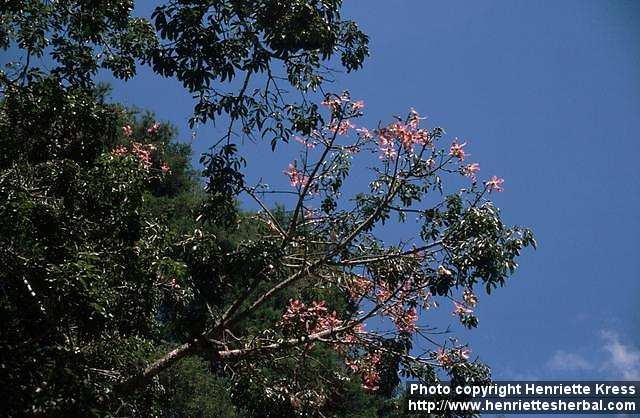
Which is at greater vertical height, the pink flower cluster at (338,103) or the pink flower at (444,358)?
the pink flower cluster at (338,103)

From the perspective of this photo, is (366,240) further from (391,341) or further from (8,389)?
(8,389)

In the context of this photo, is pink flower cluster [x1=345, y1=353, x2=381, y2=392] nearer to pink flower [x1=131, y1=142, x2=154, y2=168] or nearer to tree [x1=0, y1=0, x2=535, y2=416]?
tree [x1=0, y1=0, x2=535, y2=416]

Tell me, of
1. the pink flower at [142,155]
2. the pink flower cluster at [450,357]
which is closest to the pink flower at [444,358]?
the pink flower cluster at [450,357]

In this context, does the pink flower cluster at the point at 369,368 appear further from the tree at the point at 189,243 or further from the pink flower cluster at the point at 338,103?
the pink flower cluster at the point at 338,103

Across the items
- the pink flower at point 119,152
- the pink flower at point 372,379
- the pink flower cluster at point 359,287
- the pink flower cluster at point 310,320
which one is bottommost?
the pink flower at point 372,379

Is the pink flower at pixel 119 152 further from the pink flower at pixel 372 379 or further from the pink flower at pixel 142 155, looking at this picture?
the pink flower at pixel 372 379

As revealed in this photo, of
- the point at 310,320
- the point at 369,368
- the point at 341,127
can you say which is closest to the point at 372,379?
the point at 369,368

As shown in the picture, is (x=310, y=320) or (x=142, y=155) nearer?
(x=310, y=320)

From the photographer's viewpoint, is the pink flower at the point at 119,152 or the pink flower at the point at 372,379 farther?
the pink flower at the point at 372,379

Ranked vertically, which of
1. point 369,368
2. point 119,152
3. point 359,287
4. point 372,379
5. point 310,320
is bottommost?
point 372,379

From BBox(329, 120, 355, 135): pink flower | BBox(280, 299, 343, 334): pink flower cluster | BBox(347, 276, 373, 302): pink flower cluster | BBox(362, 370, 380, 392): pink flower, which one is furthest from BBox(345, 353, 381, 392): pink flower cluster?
BBox(329, 120, 355, 135): pink flower

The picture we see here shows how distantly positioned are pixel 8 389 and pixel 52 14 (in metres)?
3.55

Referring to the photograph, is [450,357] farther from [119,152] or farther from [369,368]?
[119,152]

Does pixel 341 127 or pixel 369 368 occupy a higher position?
pixel 341 127
